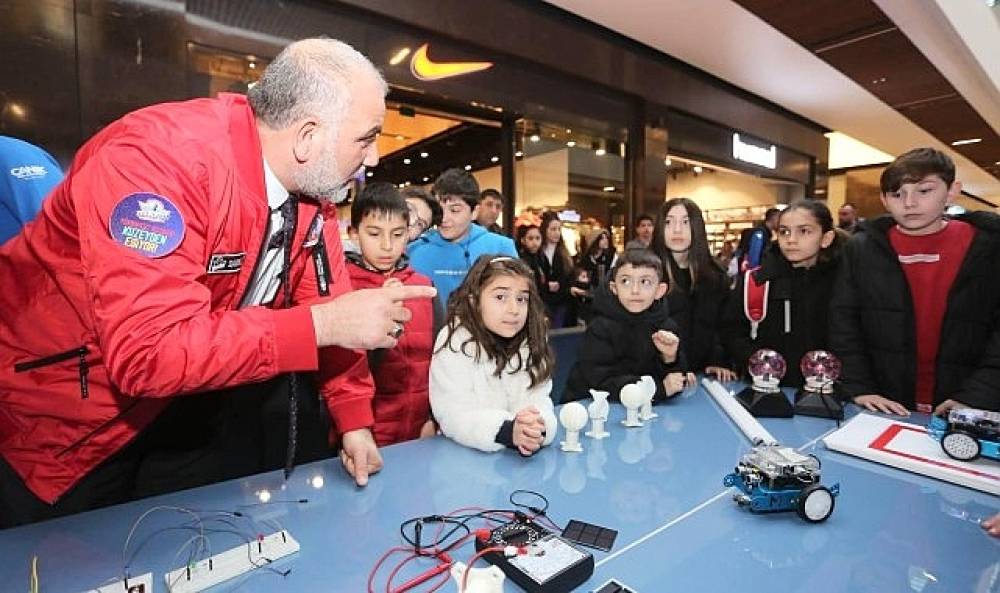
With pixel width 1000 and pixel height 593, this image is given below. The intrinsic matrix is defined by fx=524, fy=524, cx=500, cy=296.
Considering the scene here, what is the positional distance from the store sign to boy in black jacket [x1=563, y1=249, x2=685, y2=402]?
5710 millimetres

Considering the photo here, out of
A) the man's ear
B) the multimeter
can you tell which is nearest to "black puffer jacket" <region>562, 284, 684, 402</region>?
the multimeter

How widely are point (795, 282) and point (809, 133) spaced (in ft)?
24.3

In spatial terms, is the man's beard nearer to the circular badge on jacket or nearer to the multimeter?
the circular badge on jacket

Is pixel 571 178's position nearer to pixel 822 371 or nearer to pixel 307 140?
pixel 822 371

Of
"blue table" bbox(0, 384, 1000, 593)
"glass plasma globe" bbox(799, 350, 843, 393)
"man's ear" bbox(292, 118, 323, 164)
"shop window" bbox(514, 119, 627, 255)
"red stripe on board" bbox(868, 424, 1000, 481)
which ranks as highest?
"shop window" bbox(514, 119, 627, 255)

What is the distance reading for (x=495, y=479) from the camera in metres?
1.23

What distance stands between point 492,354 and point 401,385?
0.54m

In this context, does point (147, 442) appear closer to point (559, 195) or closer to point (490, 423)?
point (490, 423)

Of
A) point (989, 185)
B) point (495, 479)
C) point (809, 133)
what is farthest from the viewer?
point (989, 185)

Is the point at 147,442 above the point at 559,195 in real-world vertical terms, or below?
below

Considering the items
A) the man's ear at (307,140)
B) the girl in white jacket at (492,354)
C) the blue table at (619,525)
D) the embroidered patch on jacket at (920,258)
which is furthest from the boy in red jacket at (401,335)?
the embroidered patch on jacket at (920,258)

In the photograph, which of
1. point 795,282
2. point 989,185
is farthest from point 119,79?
point 989,185

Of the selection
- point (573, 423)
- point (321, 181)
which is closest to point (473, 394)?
point (573, 423)

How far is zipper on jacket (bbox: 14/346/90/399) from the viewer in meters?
1.04
